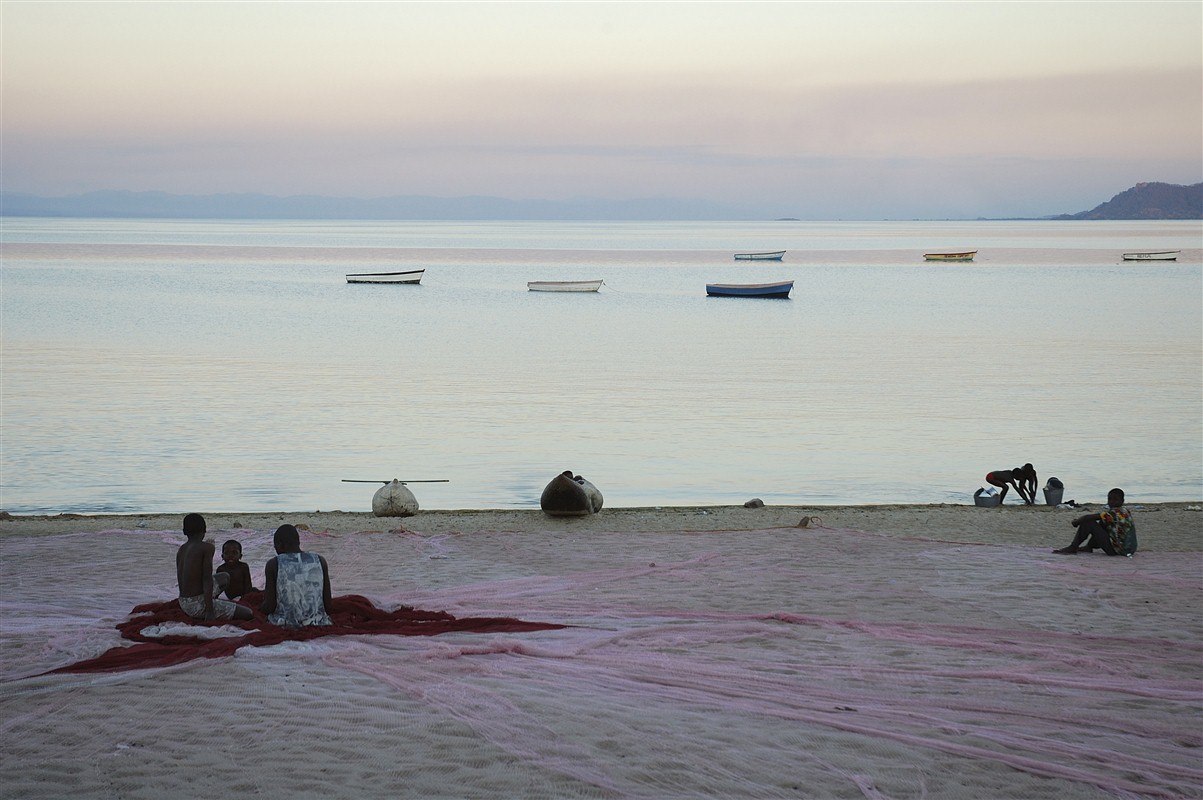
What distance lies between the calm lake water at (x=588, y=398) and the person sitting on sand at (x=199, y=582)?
26.7 ft

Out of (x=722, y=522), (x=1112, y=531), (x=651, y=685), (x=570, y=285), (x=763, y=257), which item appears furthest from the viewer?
(x=763, y=257)

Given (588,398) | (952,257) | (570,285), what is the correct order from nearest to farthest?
(588,398)
(570,285)
(952,257)

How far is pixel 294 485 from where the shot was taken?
58.5 ft

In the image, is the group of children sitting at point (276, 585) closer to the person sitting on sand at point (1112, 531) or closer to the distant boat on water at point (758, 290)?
the person sitting on sand at point (1112, 531)

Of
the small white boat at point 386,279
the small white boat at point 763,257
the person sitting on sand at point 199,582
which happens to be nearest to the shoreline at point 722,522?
the person sitting on sand at point 199,582

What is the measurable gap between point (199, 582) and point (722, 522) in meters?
7.08

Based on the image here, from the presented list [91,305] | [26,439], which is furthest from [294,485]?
[91,305]

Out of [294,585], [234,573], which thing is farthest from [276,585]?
[234,573]

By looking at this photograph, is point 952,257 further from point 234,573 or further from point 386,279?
point 234,573

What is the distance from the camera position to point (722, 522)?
45.7 feet

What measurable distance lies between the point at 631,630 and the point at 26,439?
16.8 meters

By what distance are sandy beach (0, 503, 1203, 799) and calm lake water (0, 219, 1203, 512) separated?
20.3 feet

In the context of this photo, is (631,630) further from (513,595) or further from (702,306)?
(702,306)

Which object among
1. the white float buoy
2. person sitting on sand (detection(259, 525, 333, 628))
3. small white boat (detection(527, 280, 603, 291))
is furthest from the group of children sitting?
small white boat (detection(527, 280, 603, 291))
